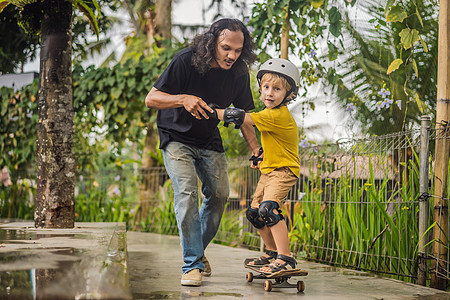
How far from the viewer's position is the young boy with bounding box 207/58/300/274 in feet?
11.0

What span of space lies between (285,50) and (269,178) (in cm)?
233

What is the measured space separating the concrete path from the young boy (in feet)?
0.82

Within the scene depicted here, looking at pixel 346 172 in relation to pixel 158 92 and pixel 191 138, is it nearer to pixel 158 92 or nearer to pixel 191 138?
pixel 191 138

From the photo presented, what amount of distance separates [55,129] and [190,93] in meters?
1.44

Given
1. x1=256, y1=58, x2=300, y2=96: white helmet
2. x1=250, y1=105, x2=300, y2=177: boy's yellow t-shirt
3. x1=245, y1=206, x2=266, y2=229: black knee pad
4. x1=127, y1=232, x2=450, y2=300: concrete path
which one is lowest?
x1=127, y1=232, x2=450, y2=300: concrete path

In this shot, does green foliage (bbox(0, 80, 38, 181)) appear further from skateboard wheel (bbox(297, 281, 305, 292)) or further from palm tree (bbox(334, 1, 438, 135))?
skateboard wheel (bbox(297, 281, 305, 292))

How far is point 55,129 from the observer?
14.5 ft

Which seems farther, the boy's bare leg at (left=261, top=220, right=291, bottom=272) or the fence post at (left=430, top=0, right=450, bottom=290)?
the fence post at (left=430, top=0, right=450, bottom=290)

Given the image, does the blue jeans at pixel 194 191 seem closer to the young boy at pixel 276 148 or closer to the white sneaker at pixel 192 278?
the white sneaker at pixel 192 278

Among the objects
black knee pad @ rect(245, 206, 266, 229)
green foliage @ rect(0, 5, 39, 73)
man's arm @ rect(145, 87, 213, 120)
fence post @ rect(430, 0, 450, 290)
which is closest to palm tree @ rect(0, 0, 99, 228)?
man's arm @ rect(145, 87, 213, 120)

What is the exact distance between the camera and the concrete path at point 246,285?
3.10m

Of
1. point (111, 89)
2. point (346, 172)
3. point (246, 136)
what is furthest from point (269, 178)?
point (111, 89)

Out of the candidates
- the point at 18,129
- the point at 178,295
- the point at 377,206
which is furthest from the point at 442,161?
the point at 18,129

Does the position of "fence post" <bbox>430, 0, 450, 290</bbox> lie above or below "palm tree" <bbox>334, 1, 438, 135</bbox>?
below
